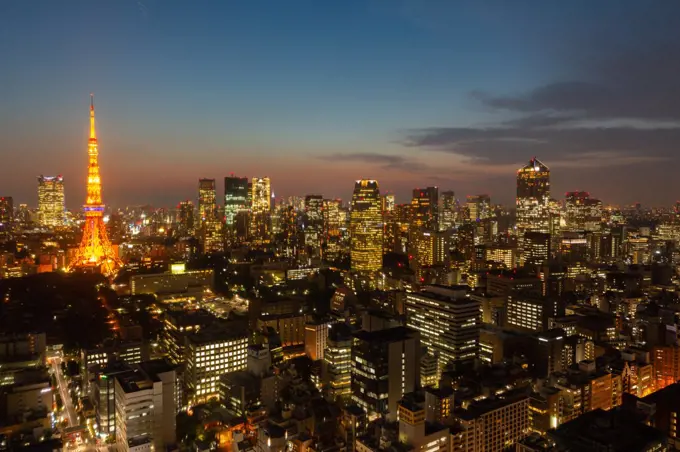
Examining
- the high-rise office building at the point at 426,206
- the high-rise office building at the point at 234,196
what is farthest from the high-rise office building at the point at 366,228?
the high-rise office building at the point at 234,196

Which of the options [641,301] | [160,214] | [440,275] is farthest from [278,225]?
[641,301]

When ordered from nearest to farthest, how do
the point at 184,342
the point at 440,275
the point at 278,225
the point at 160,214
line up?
1. the point at 184,342
2. the point at 440,275
3. the point at 278,225
4. the point at 160,214

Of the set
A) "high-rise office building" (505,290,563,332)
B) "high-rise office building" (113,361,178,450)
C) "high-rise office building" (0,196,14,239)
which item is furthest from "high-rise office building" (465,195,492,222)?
"high-rise office building" (113,361,178,450)

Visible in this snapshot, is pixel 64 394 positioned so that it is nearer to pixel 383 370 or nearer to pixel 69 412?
pixel 69 412

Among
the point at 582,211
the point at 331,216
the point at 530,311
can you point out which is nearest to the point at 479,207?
the point at 582,211

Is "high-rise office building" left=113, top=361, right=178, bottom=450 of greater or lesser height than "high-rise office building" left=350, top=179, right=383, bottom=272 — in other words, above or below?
below

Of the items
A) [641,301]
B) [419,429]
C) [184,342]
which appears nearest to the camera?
[419,429]

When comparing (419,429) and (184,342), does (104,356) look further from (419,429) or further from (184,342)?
(419,429)

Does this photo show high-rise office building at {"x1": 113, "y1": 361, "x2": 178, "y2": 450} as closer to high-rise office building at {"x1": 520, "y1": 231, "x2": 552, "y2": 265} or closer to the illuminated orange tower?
the illuminated orange tower

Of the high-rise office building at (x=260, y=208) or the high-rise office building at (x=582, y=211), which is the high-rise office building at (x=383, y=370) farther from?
the high-rise office building at (x=582, y=211)
